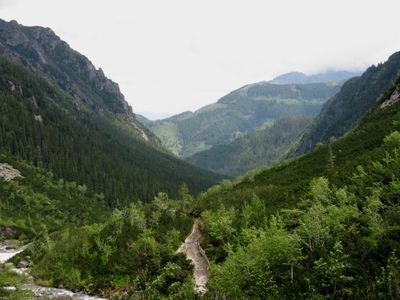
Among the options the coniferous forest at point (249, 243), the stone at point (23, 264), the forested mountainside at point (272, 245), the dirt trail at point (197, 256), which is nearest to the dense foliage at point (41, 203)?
the coniferous forest at point (249, 243)

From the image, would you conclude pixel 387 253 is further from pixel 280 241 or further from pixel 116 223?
pixel 116 223

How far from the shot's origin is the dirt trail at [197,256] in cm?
4882

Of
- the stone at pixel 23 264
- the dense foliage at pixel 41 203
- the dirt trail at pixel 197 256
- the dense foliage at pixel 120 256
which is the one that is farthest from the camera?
the dense foliage at pixel 41 203

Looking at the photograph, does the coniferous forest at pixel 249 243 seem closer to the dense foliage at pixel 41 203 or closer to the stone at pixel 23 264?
the stone at pixel 23 264

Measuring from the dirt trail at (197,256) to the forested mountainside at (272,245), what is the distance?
1337 millimetres

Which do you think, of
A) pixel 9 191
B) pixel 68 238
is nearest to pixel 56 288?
pixel 68 238

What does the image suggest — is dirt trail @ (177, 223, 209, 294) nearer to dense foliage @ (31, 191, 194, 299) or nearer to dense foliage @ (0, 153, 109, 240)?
dense foliage @ (31, 191, 194, 299)

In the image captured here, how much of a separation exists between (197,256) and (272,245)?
25967 mm

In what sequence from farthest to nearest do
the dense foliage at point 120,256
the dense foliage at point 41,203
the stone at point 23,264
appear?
the dense foliage at point 41,203 → the stone at point 23,264 → the dense foliage at point 120,256

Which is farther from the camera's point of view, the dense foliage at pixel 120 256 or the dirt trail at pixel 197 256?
the dense foliage at pixel 120 256

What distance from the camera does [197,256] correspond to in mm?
58781

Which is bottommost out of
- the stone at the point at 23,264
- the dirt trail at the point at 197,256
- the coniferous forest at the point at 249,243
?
the stone at the point at 23,264

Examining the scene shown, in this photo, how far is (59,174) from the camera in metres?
192

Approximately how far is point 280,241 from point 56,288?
38.8 metres
